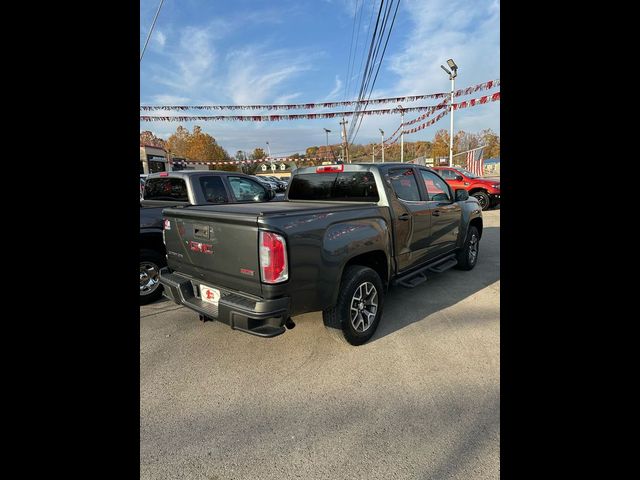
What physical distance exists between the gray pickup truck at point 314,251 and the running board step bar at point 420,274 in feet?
0.08

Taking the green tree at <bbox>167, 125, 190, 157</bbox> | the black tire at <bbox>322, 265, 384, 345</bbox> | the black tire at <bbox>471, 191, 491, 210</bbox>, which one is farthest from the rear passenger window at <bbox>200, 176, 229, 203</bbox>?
the green tree at <bbox>167, 125, 190, 157</bbox>

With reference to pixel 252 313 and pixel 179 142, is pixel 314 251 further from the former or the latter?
pixel 179 142

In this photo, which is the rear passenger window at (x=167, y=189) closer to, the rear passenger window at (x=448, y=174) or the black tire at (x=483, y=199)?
the rear passenger window at (x=448, y=174)

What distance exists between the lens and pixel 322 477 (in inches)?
76.2

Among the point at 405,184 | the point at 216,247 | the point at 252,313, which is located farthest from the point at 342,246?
the point at 405,184

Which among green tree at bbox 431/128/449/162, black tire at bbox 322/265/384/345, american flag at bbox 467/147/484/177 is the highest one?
green tree at bbox 431/128/449/162

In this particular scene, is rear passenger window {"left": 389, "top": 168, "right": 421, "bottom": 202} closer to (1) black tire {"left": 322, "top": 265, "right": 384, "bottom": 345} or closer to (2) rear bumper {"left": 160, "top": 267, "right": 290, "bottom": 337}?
(1) black tire {"left": 322, "top": 265, "right": 384, "bottom": 345}

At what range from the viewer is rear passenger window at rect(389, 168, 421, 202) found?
413cm

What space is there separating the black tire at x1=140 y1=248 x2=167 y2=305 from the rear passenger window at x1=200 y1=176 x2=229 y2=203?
3.67 ft

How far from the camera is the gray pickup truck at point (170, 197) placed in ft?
14.8

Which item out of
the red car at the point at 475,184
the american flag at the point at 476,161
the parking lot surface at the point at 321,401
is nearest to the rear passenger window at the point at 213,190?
the parking lot surface at the point at 321,401
